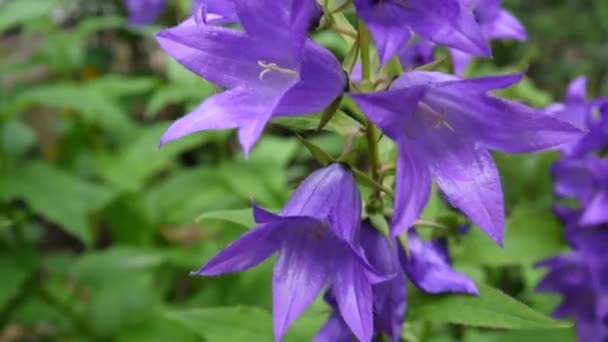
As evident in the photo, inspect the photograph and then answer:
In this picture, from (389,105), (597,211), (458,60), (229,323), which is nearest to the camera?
(389,105)

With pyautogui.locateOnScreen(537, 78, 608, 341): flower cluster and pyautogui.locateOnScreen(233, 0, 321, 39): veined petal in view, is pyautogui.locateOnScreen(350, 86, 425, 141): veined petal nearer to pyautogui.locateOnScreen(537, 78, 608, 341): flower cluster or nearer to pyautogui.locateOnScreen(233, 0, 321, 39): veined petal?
pyautogui.locateOnScreen(233, 0, 321, 39): veined petal

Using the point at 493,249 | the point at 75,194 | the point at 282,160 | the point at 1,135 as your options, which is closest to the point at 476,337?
the point at 493,249

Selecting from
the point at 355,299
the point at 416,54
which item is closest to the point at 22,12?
the point at 416,54

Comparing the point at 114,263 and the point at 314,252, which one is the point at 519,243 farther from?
the point at 114,263

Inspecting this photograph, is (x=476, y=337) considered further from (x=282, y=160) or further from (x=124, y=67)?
(x=124, y=67)

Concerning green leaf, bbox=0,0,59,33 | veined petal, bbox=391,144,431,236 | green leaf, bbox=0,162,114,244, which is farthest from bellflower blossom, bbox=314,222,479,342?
green leaf, bbox=0,0,59,33

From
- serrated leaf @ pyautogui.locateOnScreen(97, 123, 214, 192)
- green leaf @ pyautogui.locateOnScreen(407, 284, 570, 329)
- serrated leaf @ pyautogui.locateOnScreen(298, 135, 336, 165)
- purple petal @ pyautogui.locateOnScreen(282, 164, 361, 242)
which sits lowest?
serrated leaf @ pyautogui.locateOnScreen(97, 123, 214, 192)
